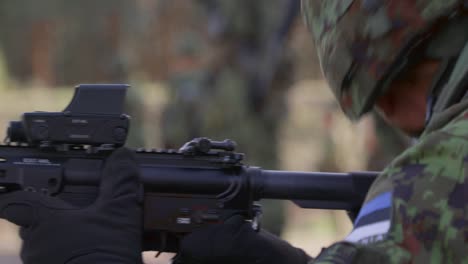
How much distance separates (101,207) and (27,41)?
883 inches

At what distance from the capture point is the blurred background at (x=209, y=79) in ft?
27.6

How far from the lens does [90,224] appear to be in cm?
203

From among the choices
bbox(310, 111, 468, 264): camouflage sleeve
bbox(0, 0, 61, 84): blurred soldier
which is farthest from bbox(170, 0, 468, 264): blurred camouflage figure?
bbox(0, 0, 61, 84): blurred soldier

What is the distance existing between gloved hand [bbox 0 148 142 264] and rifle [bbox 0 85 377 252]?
0.28 feet

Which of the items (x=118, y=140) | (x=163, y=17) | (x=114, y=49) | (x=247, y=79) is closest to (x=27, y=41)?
(x=114, y=49)

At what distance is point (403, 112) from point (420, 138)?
0.17 m

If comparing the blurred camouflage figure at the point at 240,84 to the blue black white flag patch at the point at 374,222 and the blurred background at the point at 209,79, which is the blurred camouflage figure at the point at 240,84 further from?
the blue black white flag patch at the point at 374,222

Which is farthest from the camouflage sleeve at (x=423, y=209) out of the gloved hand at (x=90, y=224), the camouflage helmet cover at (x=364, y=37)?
the gloved hand at (x=90, y=224)

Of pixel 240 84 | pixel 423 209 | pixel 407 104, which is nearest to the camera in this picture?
pixel 423 209

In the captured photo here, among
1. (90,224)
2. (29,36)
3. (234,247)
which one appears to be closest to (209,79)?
(234,247)

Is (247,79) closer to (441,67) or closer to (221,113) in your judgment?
(221,113)

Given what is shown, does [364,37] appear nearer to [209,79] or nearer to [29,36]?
[209,79]

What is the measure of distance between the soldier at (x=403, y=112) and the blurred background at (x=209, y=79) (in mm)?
349

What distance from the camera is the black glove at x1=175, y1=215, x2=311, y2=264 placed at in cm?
228
